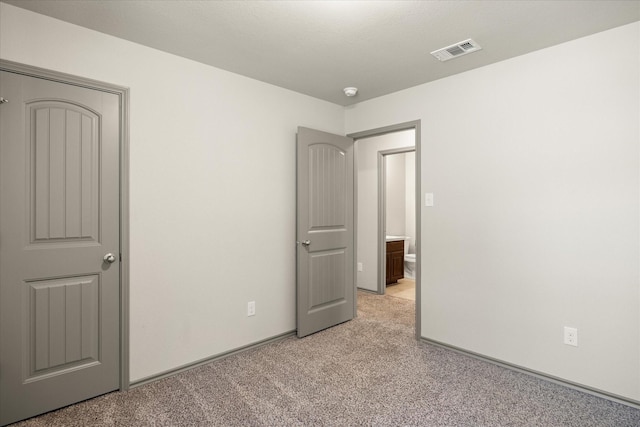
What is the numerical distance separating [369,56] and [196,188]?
169 centimetres

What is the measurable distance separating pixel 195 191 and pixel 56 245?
0.95 meters

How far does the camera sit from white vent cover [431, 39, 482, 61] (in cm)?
247

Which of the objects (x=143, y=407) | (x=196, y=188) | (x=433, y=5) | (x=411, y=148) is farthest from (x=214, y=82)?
(x=411, y=148)

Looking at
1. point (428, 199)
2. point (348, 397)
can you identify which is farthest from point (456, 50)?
point (348, 397)

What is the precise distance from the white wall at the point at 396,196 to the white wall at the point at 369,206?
2.47 feet

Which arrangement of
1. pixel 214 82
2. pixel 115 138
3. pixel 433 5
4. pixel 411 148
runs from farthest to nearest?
pixel 411 148
pixel 214 82
pixel 115 138
pixel 433 5

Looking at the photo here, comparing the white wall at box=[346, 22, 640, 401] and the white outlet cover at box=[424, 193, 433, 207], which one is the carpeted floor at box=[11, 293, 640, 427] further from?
the white outlet cover at box=[424, 193, 433, 207]

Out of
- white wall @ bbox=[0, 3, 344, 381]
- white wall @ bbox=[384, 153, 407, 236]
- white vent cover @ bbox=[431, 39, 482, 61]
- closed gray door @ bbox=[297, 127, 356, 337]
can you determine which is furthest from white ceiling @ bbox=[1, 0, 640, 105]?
white wall @ bbox=[384, 153, 407, 236]

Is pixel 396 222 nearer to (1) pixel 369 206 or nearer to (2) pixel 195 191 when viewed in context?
(1) pixel 369 206

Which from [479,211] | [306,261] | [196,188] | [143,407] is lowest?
[143,407]

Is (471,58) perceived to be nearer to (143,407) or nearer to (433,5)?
(433,5)

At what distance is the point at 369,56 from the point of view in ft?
8.82

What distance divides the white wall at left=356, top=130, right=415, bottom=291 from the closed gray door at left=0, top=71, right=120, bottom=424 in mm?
3336

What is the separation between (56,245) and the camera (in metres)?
2.19
